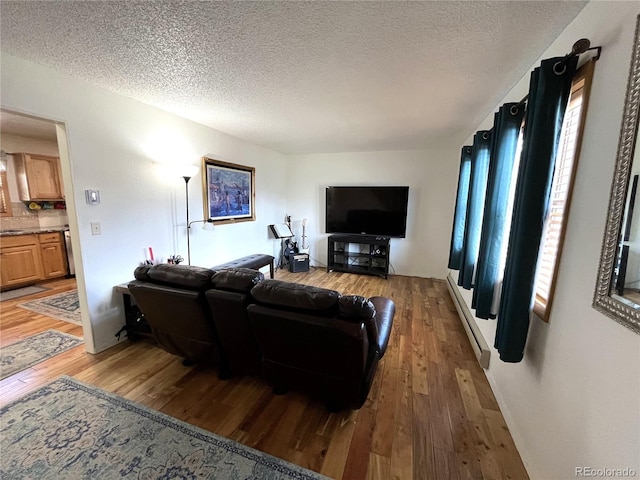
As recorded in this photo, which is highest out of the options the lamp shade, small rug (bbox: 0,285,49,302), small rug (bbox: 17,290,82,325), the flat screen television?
the lamp shade

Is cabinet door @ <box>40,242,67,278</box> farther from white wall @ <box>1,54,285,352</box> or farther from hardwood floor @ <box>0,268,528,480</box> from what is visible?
white wall @ <box>1,54,285,352</box>

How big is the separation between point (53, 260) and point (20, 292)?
0.62 m

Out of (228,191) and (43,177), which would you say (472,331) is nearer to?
(228,191)

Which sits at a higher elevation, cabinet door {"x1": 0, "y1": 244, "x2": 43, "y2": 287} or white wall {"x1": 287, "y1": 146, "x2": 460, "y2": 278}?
white wall {"x1": 287, "y1": 146, "x2": 460, "y2": 278}

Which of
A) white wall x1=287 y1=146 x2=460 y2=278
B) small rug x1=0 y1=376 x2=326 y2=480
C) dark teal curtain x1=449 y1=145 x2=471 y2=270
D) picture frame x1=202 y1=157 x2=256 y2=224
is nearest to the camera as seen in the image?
small rug x1=0 y1=376 x2=326 y2=480

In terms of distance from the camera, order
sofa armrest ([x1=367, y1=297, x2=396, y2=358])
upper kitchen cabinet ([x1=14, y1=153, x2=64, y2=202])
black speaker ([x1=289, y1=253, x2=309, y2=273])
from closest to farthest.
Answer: sofa armrest ([x1=367, y1=297, x2=396, y2=358]), upper kitchen cabinet ([x1=14, y1=153, x2=64, y2=202]), black speaker ([x1=289, y1=253, x2=309, y2=273])

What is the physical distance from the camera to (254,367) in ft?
6.20

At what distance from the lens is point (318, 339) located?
56.6 inches

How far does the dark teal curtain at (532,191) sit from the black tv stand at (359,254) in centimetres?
326

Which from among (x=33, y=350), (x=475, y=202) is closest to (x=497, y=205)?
(x=475, y=202)

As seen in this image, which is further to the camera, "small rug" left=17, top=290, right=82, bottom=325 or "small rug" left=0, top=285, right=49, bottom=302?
"small rug" left=0, top=285, right=49, bottom=302

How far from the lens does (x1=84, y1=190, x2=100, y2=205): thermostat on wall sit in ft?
7.24

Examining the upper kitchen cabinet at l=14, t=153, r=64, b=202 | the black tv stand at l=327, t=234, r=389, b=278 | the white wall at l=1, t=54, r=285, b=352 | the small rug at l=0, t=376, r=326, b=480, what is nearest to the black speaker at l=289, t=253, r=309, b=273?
the black tv stand at l=327, t=234, r=389, b=278

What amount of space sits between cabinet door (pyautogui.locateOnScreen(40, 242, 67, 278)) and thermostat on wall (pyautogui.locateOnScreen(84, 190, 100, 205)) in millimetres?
2972
